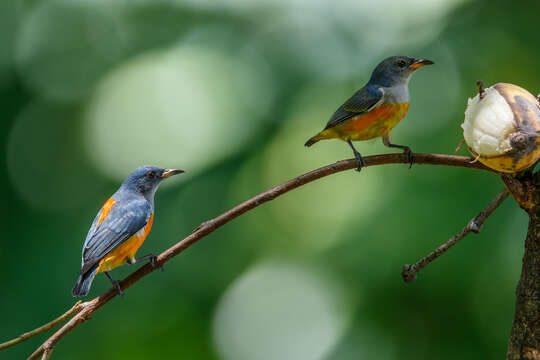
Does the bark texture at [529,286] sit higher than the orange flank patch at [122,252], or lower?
lower

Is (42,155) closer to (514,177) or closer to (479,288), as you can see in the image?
(479,288)

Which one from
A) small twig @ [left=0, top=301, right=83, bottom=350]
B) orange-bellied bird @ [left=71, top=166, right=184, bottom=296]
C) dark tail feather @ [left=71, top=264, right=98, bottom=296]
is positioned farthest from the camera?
orange-bellied bird @ [left=71, top=166, right=184, bottom=296]

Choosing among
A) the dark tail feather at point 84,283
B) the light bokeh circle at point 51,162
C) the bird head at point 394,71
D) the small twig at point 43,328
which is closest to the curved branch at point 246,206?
the small twig at point 43,328

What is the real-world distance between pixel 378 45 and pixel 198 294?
8.64 feet

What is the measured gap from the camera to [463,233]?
1.18 m

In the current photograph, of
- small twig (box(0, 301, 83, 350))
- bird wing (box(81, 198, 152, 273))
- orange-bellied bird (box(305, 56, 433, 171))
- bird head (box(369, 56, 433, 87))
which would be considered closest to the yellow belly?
orange-bellied bird (box(305, 56, 433, 171))

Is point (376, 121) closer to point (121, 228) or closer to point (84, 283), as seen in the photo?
point (121, 228)

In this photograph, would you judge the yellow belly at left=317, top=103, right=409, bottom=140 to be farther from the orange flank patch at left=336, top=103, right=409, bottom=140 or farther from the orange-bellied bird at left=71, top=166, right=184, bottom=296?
the orange-bellied bird at left=71, top=166, right=184, bottom=296

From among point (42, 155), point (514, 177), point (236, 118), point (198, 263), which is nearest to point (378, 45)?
point (236, 118)

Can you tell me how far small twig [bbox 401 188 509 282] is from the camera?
3.87 feet

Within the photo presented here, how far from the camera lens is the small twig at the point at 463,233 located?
1181 mm

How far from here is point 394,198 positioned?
4148 millimetres

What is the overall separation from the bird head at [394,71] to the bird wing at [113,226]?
1.12 metres

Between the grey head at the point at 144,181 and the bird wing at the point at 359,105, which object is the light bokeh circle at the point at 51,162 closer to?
the grey head at the point at 144,181
